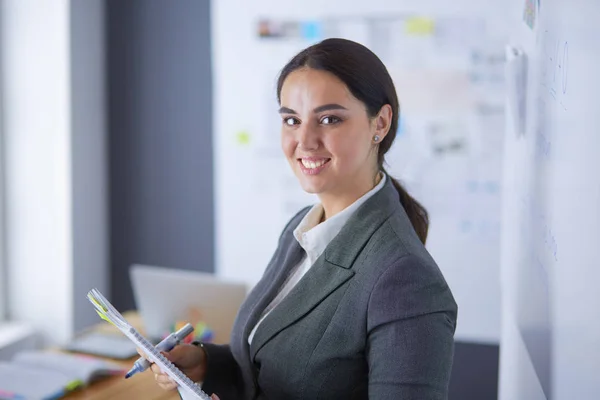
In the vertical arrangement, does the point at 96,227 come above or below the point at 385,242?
below

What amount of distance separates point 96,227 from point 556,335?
2.92 metres

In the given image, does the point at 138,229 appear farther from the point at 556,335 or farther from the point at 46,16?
the point at 556,335

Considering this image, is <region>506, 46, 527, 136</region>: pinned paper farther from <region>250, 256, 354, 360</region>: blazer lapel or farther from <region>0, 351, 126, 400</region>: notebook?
<region>0, 351, 126, 400</region>: notebook

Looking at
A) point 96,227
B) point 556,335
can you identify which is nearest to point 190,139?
point 96,227

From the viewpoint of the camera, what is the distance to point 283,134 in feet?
4.70

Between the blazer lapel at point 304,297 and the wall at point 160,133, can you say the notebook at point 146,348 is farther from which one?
the wall at point 160,133

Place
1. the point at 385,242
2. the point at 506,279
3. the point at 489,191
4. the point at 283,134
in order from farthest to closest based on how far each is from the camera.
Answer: the point at 489,191, the point at 506,279, the point at 283,134, the point at 385,242

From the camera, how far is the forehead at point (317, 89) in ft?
4.36

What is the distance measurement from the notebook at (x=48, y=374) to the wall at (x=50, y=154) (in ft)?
4.08

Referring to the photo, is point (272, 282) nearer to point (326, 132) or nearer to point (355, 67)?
point (326, 132)

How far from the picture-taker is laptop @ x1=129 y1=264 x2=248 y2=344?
233 cm

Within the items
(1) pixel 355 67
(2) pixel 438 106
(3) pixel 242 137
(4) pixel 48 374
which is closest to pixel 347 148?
(1) pixel 355 67

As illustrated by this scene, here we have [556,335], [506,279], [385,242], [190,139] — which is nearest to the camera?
[556,335]

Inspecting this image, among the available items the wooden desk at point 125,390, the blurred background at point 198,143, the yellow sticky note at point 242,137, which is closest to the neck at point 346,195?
the wooden desk at point 125,390
